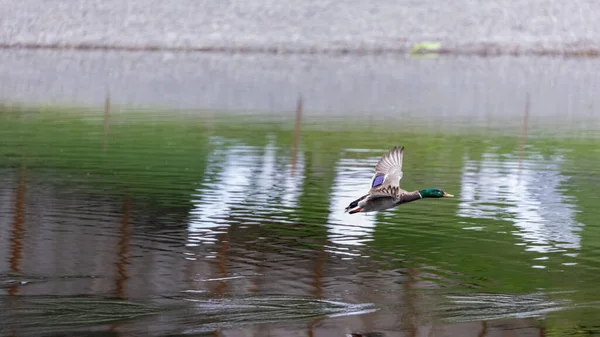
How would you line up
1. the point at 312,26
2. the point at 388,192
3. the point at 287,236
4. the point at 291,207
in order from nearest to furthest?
the point at 388,192 < the point at 287,236 < the point at 291,207 < the point at 312,26

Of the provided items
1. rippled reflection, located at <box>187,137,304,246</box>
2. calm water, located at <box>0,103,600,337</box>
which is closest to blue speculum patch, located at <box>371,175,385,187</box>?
calm water, located at <box>0,103,600,337</box>

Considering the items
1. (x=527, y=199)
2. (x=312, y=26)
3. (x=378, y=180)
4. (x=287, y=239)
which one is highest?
(x=312, y=26)

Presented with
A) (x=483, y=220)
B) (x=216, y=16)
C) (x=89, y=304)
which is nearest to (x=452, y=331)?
(x=89, y=304)

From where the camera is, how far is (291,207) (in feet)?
71.1

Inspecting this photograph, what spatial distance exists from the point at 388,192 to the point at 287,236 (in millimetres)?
4292

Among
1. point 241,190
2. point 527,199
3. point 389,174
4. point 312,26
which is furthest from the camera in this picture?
point 312,26

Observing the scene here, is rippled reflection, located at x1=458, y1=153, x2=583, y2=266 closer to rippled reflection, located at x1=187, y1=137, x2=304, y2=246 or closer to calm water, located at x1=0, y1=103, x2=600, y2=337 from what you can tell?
calm water, located at x1=0, y1=103, x2=600, y2=337

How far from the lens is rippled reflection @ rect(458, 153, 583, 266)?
63.8 feet

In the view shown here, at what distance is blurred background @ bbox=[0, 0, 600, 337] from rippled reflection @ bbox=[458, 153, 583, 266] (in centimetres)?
8

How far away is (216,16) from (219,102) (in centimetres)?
4404

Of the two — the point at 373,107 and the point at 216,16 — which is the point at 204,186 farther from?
the point at 216,16

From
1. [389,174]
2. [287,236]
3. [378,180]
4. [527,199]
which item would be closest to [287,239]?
[287,236]

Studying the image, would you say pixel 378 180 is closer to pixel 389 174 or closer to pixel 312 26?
pixel 389 174

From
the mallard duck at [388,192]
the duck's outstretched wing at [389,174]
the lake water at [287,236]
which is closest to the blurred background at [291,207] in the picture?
the lake water at [287,236]
